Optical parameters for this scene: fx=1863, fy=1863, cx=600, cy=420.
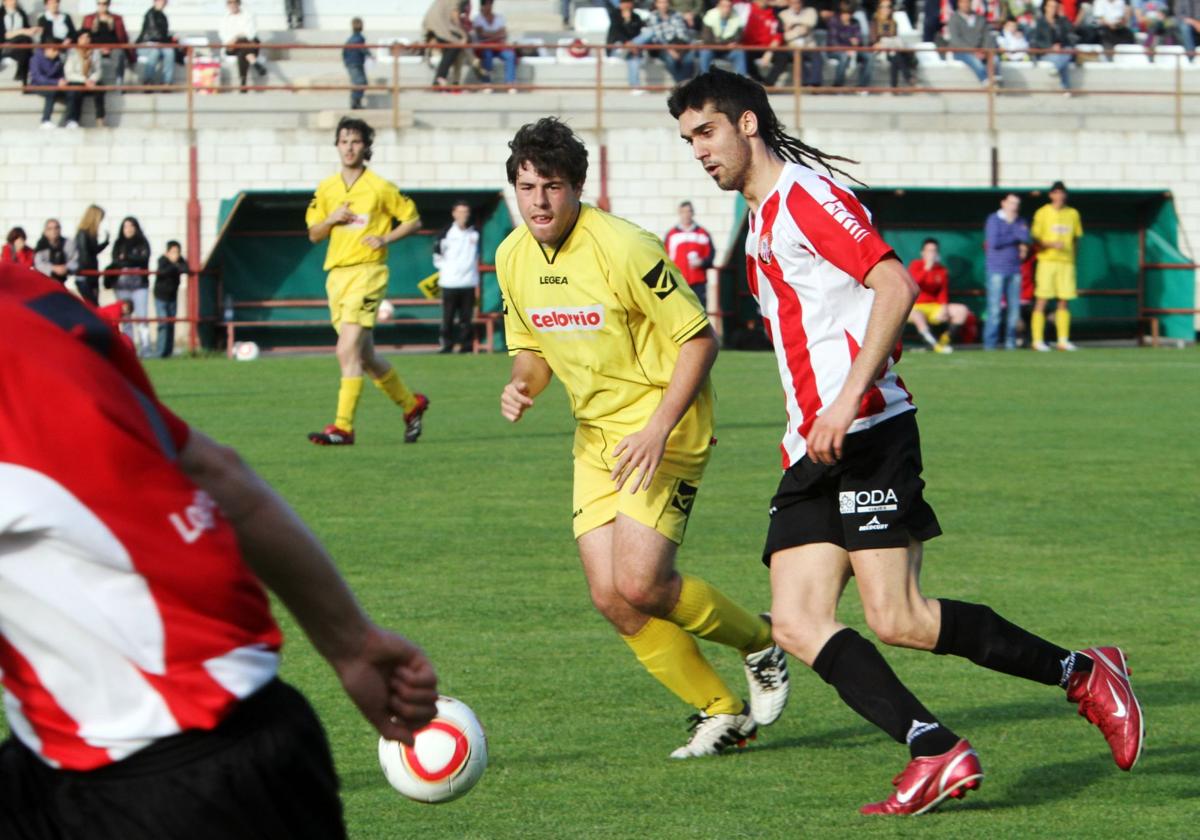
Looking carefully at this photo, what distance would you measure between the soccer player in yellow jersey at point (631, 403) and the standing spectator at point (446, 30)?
22.6 meters

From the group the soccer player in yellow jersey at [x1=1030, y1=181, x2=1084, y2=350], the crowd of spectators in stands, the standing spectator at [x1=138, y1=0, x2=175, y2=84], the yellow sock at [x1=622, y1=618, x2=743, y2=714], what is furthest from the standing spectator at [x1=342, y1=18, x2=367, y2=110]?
the yellow sock at [x1=622, y1=618, x2=743, y2=714]

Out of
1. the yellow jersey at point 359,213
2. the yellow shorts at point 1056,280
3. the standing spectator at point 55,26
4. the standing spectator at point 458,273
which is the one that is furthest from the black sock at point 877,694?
the standing spectator at point 55,26

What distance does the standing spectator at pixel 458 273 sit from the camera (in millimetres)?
25391

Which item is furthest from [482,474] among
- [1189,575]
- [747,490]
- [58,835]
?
[58,835]

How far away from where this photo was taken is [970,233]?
2795 centimetres

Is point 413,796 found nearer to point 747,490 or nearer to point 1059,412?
point 747,490

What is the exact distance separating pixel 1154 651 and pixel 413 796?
4047 millimetres

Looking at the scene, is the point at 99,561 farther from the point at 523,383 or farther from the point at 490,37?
the point at 490,37

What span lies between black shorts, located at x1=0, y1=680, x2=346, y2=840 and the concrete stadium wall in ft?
82.3

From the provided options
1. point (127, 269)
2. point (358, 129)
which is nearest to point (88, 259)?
point (127, 269)

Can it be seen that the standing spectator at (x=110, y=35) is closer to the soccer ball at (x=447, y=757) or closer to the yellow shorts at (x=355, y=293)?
the yellow shorts at (x=355, y=293)

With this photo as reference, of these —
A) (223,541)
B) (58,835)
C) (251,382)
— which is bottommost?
(251,382)

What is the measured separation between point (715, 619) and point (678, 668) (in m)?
0.20

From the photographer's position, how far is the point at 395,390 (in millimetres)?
14211
